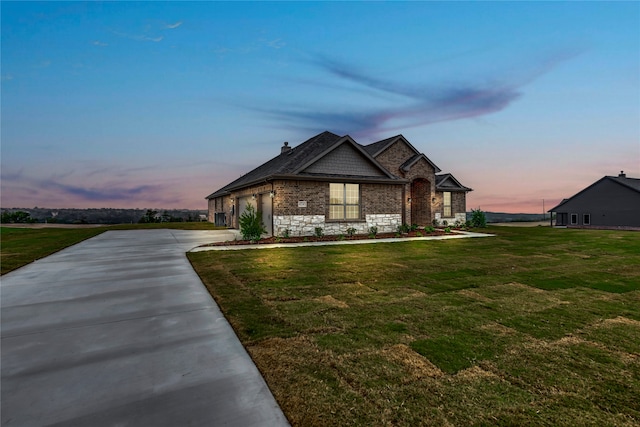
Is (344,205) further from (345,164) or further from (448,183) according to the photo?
(448,183)

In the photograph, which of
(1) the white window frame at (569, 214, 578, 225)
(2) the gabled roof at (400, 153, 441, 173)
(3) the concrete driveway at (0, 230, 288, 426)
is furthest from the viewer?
(1) the white window frame at (569, 214, 578, 225)

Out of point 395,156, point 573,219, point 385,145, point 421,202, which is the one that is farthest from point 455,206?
point 573,219

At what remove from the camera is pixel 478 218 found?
28.4m

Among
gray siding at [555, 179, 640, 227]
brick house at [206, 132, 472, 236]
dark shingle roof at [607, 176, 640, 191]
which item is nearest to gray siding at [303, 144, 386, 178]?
brick house at [206, 132, 472, 236]

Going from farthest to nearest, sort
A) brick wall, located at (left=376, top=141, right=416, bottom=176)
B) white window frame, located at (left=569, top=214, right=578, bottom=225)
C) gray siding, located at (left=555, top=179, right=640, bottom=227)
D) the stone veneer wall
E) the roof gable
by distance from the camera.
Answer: white window frame, located at (left=569, top=214, right=578, bottom=225), gray siding, located at (left=555, top=179, right=640, bottom=227), brick wall, located at (left=376, top=141, right=416, bottom=176), the roof gable, the stone veneer wall

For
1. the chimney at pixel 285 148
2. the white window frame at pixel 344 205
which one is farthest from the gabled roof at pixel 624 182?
the chimney at pixel 285 148

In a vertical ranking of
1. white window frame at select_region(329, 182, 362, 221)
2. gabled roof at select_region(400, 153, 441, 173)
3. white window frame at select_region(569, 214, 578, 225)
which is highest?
gabled roof at select_region(400, 153, 441, 173)

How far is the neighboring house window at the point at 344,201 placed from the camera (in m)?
18.8

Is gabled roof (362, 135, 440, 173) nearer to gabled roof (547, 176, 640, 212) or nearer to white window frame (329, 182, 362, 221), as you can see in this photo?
white window frame (329, 182, 362, 221)

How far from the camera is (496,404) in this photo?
249cm

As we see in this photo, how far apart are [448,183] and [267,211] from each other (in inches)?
836

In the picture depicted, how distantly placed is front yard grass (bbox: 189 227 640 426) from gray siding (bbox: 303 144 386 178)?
11121 millimetres

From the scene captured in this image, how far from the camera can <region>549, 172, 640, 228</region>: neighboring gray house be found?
31209 mm

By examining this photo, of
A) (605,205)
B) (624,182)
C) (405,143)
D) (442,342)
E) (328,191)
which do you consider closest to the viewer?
(442,342)
